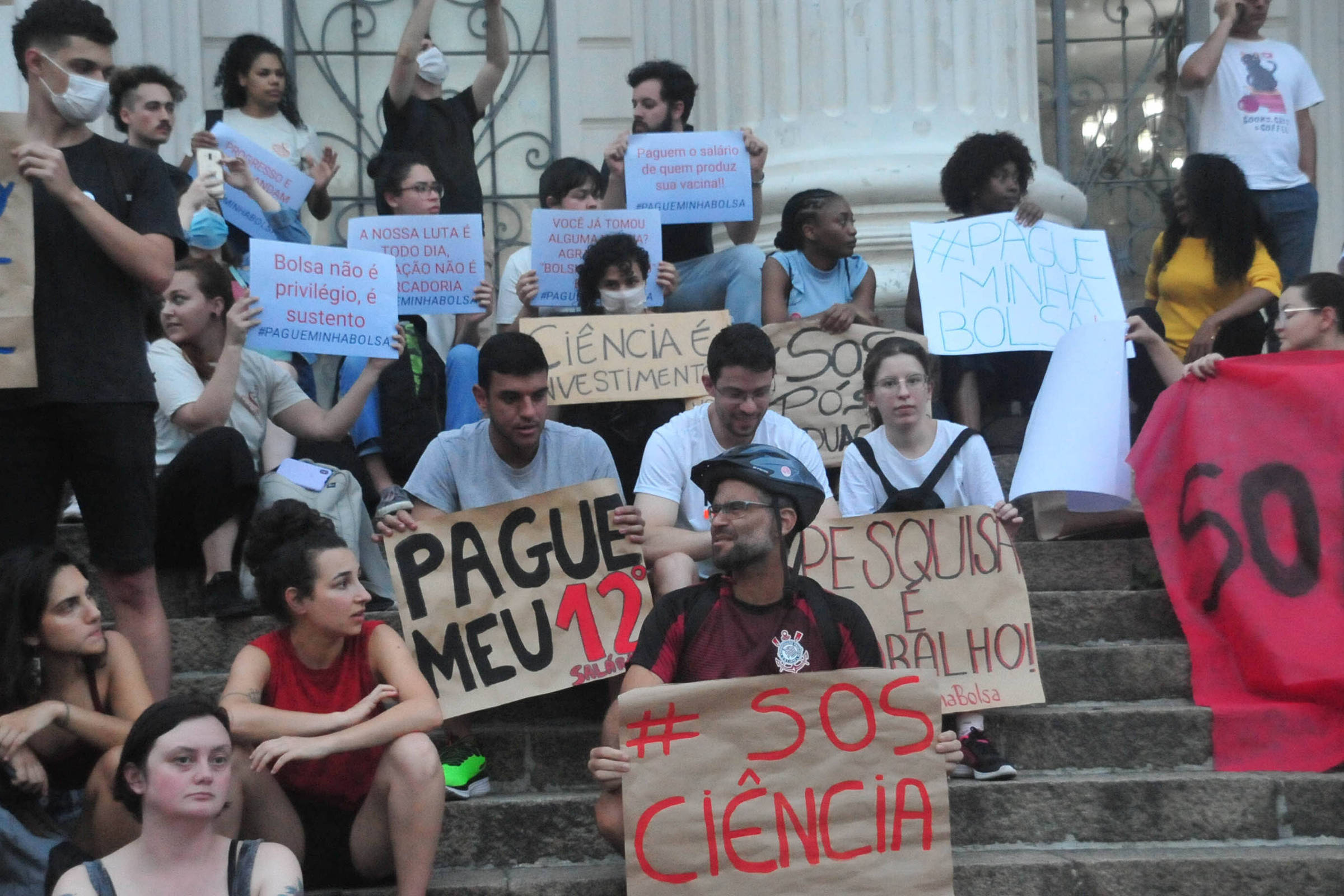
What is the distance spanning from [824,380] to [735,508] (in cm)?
247

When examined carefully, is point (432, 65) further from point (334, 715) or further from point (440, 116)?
point (334, 715)

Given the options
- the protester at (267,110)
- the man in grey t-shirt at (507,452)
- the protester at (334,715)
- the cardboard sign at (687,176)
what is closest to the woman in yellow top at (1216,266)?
the cardboard sign at (687,176)

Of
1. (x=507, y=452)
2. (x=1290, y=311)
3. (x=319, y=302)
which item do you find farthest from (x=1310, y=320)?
(x=319, y=302)

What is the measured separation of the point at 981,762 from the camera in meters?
4.97

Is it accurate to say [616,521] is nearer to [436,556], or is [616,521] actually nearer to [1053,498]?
[436,556]

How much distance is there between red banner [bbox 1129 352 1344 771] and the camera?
515cm

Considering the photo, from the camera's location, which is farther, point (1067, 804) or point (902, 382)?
point (902, 382)

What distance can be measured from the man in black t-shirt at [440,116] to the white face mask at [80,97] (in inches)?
119

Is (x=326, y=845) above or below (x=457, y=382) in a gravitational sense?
below

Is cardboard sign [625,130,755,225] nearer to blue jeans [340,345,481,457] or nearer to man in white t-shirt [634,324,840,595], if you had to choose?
blue jeans [340,345,481,457]

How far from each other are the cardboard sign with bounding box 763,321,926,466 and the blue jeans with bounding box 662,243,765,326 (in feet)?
1.12

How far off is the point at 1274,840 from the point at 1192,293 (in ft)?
9.51

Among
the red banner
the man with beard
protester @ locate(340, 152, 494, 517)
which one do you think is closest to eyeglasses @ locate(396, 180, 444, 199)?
protester @ locate(340, 152, 494, 517)

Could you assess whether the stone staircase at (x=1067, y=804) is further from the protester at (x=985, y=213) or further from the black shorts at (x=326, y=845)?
the protester at (x=985, y=213)
